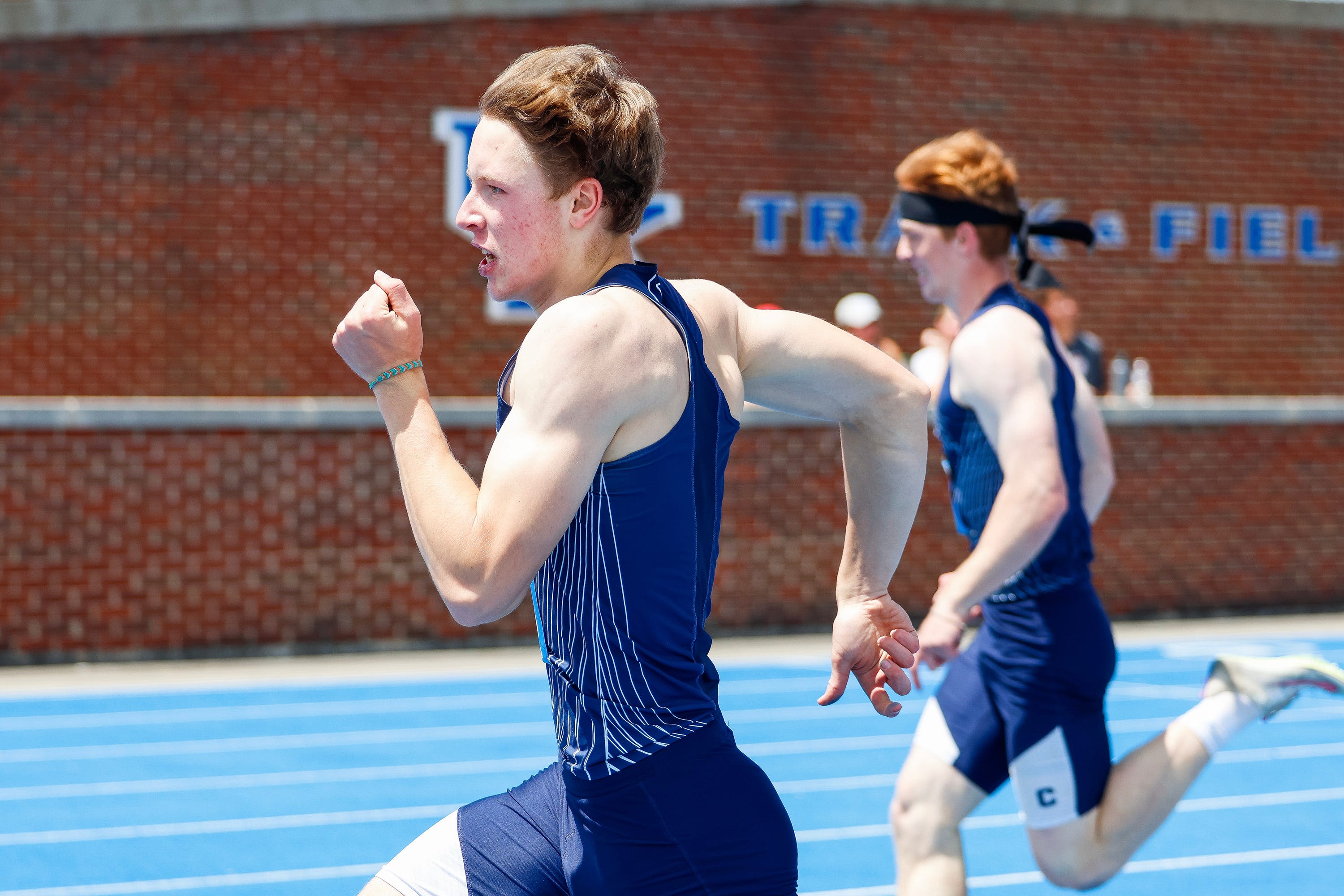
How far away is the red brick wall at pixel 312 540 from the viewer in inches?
437

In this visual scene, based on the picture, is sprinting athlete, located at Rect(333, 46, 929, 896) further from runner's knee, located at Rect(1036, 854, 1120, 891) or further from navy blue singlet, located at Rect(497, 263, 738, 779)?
runner's knee, located at Rect(1036, 854, 1120, 891)

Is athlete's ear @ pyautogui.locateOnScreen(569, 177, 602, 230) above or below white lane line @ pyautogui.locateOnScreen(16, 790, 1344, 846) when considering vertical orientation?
above

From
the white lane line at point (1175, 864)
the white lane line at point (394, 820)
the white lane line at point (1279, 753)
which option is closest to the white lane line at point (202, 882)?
the white lane line at point (1175, 864)

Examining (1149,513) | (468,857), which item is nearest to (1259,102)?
(1149,513)

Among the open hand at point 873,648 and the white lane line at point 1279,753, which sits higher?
the open hand at point 873,648

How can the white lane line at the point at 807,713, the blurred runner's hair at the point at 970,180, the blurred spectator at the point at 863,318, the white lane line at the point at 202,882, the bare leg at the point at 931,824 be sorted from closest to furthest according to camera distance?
the bare leg at the point at 931,824 < the blurred runner's hair at the point at 970,180 < the white lane line at the point at 202,882 < the white lane line at the point at 807,713 < the blurred spectator at the point at 863,318

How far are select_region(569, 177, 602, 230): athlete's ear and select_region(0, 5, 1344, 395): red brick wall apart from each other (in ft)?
37.8

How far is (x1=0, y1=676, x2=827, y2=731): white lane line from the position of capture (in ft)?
29.8

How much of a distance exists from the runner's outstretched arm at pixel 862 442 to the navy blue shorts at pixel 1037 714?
1385 mm

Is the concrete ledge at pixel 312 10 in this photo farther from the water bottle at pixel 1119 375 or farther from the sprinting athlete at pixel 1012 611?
the sprinting athlete at pixel 1012 611

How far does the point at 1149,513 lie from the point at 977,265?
32.9ft

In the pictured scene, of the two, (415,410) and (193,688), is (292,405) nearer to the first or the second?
(193,688)

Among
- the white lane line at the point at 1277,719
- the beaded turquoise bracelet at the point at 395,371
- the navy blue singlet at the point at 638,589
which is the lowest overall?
the white lane line at the point at 1277,719

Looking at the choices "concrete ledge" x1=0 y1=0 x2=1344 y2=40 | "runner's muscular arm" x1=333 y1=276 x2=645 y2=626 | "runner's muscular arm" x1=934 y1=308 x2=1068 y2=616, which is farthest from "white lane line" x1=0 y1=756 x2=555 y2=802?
"concrete ledge" x1=0 y1=0 x2=1344 y2=40
